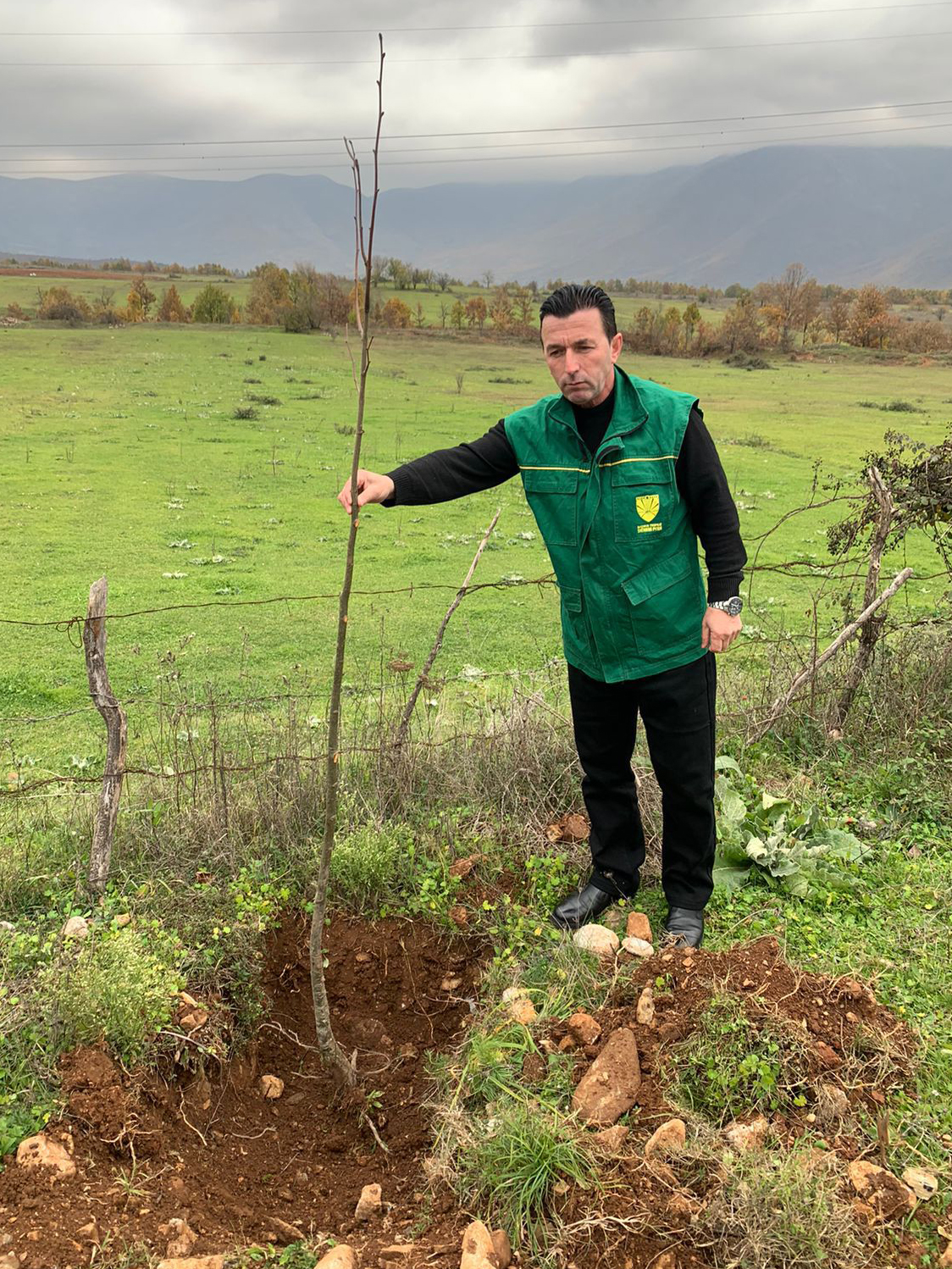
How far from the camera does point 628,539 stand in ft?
10.5

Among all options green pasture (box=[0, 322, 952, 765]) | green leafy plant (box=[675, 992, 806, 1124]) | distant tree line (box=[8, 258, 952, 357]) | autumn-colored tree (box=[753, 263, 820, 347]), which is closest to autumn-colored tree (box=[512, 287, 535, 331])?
distant tree line (box=[8, 258, 952, 357])

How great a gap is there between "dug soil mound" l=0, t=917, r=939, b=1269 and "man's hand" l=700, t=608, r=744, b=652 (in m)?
1.11

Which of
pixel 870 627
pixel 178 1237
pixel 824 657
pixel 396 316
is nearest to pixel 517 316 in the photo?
pixel 396 316

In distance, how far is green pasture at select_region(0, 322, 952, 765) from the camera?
8578mm

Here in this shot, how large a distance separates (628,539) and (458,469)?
748 mm

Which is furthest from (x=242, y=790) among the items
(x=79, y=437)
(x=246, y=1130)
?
Answer: (x=79, y=437)

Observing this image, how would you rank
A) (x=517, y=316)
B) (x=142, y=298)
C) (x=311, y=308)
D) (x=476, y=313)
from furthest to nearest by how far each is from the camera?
(x=517, y=316), (x=476, y=313), (x=142, y=298), (x=311, y=308)

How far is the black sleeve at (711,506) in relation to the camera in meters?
3.16

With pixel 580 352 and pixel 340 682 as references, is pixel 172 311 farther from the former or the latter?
pixel 340 682

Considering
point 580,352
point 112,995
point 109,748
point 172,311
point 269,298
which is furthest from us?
point 269,298

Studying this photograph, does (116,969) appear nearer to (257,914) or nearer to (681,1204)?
(257,914)

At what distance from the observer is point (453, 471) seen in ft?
11.4

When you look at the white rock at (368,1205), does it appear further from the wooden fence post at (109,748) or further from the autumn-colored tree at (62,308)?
the autumn-colored tree at (62,308)

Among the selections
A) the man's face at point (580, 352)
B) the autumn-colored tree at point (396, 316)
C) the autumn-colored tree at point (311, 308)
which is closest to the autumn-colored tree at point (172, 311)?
the autumn-colored tree at point (311, 308)
